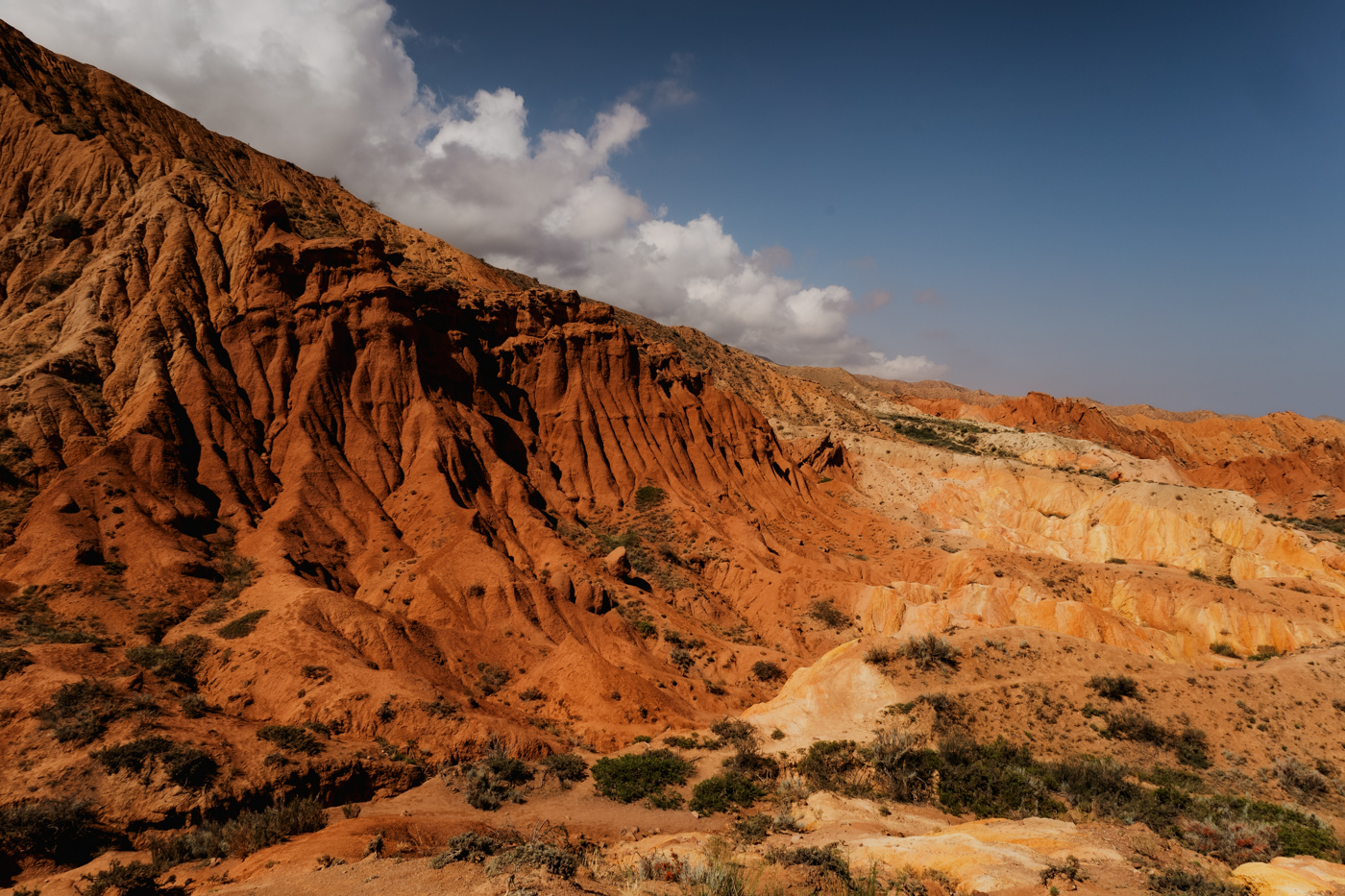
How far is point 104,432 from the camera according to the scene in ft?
89.0

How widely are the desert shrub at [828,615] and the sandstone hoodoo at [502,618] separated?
11.0 inches

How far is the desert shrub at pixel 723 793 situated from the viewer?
16.1 meters

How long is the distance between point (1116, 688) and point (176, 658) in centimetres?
2993

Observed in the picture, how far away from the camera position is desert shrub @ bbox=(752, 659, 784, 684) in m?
28.8

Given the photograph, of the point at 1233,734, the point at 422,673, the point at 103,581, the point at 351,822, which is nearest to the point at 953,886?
the point at 351,822

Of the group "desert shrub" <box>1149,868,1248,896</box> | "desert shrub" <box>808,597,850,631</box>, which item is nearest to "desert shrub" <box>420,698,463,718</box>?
"desert shrub" <box>1149,868,1248,896</box>

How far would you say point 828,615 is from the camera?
34625mm

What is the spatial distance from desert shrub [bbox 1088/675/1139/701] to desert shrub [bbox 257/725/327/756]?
2364cm

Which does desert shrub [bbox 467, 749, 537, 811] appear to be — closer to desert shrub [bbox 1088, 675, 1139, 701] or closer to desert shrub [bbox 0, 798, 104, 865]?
desert shrub [bbox 0, 798, 104, 865]

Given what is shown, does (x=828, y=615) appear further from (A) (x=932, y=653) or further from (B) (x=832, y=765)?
(B) (x=832, y=765)

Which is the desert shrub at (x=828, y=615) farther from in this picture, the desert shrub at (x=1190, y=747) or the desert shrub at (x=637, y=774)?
the desert shrub at (x=637, y=774)


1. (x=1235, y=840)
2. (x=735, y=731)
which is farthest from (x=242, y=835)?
(x=1235, y=840)

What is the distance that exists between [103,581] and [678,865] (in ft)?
76.7

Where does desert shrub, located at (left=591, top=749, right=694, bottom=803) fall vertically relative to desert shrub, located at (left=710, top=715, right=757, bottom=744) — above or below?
below
